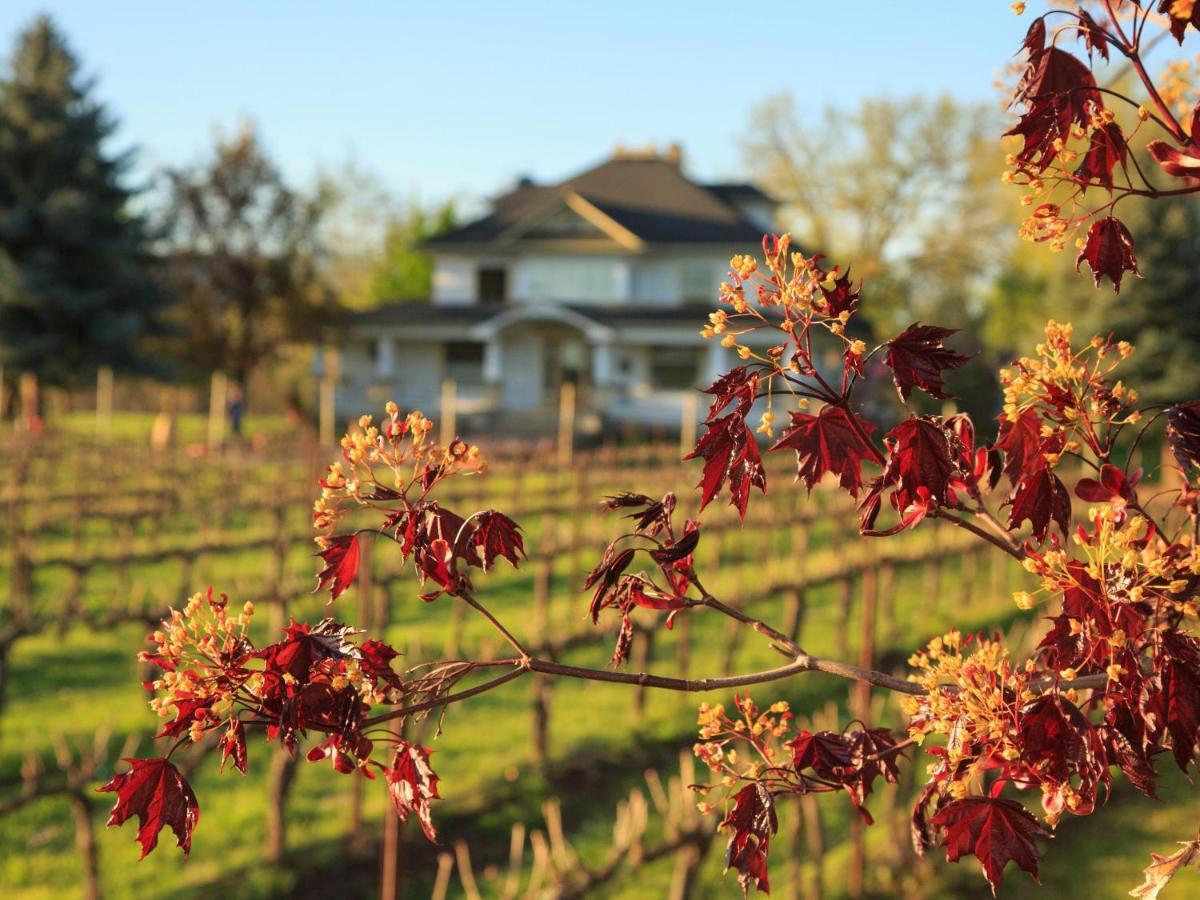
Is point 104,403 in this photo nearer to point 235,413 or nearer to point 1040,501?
point 235,413

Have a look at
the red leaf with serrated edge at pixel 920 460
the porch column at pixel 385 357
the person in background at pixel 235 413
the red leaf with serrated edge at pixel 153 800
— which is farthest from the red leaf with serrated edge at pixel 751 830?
the porch column at pixel 385 357

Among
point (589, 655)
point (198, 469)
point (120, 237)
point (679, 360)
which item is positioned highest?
point (120, 237)

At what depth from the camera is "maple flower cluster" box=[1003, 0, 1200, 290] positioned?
154 centimetres

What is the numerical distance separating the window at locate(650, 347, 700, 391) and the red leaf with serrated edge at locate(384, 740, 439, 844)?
3323cm

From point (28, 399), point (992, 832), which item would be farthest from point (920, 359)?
point (28, 399)

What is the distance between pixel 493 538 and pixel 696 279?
34067 mm

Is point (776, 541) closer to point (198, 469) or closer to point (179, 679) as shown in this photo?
point (198, 469)

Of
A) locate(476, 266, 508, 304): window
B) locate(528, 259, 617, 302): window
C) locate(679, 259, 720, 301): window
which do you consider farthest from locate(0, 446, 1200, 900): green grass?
locate(476, 266, 508, 304): window

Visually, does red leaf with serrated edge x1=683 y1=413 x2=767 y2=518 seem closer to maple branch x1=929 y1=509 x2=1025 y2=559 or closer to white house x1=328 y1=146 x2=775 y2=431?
maple branch x1=929 y1=509 x2=1025 y2=559

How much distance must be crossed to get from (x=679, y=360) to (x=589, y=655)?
78.6 ft

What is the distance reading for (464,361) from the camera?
37438 millimetres

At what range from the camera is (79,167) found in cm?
3136

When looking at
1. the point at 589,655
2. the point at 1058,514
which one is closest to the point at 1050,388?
the point at 1058,514

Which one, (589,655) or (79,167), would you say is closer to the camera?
(589,655)
